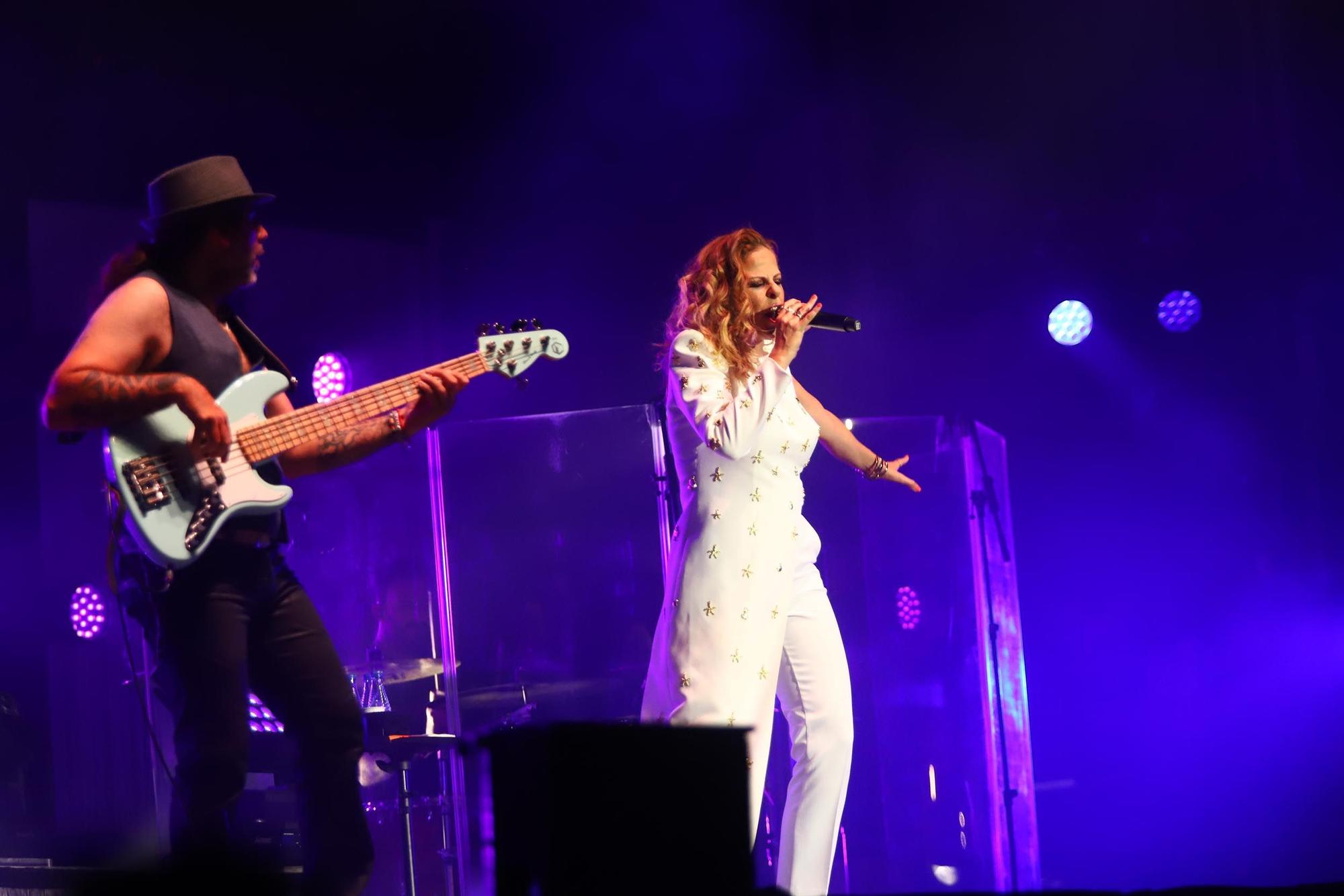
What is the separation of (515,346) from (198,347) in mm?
964

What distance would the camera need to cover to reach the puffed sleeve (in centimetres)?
353

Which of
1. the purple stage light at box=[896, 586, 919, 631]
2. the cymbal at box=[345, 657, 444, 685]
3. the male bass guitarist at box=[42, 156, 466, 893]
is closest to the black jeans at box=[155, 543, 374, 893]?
the male bass guitarist at box=[42, 156, 466, 893]

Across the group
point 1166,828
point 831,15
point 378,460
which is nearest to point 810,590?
point 378,460

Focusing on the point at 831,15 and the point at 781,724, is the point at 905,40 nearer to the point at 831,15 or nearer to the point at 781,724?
the point at 831,15

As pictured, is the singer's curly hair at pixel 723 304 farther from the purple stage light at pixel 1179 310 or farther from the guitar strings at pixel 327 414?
the purple stage light at pixel 1179 310

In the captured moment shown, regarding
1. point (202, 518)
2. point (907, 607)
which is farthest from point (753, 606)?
point (907, 607)

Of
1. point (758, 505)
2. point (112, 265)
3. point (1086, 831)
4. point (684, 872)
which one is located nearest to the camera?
point (684, 872)

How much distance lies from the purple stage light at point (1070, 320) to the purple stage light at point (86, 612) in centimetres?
551

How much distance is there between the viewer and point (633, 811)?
1843 mm

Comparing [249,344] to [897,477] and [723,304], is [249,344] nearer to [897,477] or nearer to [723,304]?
[723,304]

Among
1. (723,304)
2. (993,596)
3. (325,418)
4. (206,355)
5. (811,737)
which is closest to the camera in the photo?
(206,355)

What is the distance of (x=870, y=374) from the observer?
23.5ft

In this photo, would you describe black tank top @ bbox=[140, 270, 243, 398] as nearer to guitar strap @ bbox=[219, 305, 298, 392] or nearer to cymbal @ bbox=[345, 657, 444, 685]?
guitar strap @ bbox=[219, 305, 298, 392]

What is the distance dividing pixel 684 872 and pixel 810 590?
204 centimetres
